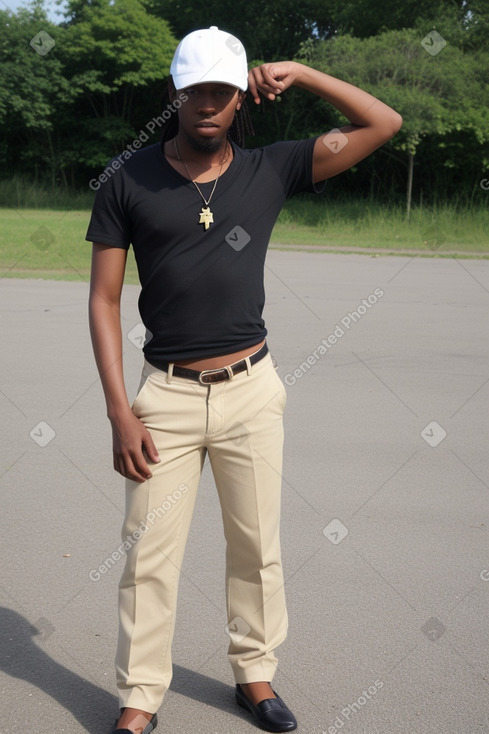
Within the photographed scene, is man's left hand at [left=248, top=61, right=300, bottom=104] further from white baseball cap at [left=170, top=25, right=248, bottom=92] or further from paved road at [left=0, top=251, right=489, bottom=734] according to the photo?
paved road at [left=0, top=251, right=489, bottom=734]

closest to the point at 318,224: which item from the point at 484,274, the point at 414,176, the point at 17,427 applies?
the point at 414,176

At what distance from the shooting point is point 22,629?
3945mm

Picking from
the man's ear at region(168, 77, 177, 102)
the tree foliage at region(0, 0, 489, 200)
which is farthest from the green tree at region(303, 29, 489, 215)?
the man's ear at region(168, 77, 177, 102)

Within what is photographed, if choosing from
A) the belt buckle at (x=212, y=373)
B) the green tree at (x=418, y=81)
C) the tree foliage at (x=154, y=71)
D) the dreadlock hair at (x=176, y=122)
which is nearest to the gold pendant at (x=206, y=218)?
the dreadlock hair at (x=176, y=122)

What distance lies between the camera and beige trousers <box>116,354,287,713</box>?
3035 mm

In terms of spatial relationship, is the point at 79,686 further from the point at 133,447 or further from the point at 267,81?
the point at 267,81

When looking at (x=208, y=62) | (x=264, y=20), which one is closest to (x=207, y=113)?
(x=208, y=62)

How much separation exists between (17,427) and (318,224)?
23035 mm

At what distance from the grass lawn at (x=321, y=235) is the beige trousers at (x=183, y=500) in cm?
1257

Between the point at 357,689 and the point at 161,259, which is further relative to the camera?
the point at 357,689

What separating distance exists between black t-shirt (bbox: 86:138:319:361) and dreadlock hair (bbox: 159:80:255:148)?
12 cm

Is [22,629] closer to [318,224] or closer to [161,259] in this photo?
[161,259]

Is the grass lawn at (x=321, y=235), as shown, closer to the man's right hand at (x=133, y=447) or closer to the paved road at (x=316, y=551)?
the paved road at (x=316, y=551)

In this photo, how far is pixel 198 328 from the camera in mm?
3010
